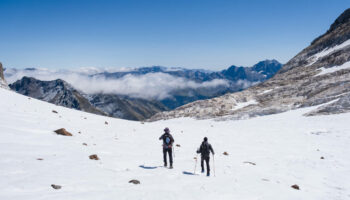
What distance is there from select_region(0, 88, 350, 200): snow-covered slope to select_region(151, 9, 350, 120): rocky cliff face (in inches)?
1422

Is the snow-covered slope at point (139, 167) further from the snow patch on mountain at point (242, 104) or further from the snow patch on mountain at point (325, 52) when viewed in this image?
the snow patch on mountain at point (325, 52)

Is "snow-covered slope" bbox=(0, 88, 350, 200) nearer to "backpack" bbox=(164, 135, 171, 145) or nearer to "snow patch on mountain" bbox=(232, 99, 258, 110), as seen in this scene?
"backpack" bbox=(164, 135, 171, 145)

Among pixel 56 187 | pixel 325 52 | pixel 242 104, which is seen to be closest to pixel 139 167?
pixel 56 187

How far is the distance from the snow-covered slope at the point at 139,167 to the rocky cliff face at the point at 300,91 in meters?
36.1

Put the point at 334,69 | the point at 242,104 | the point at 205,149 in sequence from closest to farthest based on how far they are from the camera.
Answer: the point at 205,149 < the point at 334,69 < the point at 242,104

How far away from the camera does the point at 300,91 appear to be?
72.4 m

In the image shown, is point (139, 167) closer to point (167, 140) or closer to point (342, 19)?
point (167, 140)

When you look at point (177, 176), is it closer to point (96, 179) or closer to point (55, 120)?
point (96, 179)

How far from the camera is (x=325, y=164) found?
1839 cm

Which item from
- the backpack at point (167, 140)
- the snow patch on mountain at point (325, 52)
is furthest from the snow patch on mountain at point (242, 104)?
the backpack at point (167, 140)

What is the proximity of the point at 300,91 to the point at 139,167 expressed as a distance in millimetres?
72443

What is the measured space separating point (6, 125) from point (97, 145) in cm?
760

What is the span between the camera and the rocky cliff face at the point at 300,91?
60969 millimetres

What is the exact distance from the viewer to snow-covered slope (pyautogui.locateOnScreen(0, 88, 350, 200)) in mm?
10562
